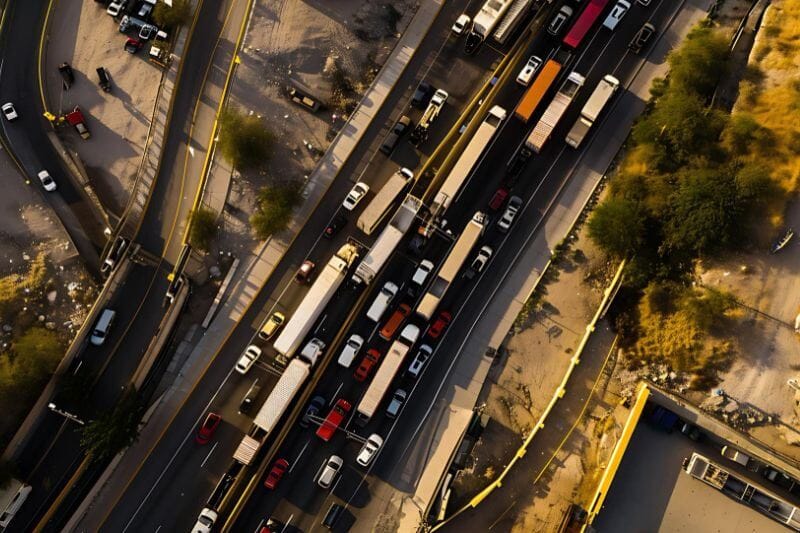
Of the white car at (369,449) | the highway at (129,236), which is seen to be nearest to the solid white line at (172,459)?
the highway at (129,236)

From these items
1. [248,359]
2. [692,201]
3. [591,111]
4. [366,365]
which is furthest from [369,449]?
[591,111]

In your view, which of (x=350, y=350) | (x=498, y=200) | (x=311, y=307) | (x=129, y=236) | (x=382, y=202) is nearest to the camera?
(x=311, y=307)

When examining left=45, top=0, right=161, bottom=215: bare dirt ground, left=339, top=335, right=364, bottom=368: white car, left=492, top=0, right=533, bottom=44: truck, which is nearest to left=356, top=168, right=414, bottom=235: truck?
left=339, top=335, right=364, bottom=368: white car

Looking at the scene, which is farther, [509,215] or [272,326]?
[509,215]

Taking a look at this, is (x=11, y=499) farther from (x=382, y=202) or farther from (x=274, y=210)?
(x=382, y=202)

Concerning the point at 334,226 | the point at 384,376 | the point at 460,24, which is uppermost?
the point at 460,24

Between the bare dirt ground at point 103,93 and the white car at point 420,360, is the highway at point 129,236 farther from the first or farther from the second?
the white car at point 420,360

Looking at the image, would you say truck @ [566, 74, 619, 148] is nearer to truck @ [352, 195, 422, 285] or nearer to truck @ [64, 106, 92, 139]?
truck @ [352, 195, 422, 285]

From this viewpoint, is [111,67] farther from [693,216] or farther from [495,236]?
[693,216]
